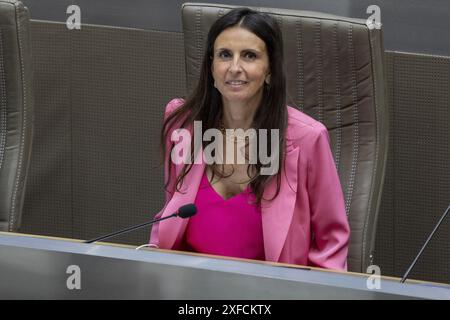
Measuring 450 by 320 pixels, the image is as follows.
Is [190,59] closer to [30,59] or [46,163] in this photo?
[30,59]

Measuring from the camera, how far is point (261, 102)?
2.42 m

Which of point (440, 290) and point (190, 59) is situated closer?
Result: point (440, 290)

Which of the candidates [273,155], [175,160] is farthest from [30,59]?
[273,155]

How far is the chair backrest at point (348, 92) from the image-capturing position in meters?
2.67

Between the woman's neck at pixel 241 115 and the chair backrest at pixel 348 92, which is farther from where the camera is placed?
the chair backrest at pixel 348 92

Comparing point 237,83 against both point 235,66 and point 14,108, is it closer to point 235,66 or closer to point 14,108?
point 235,66

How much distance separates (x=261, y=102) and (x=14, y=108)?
0.84 meters

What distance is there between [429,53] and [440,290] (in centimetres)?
182

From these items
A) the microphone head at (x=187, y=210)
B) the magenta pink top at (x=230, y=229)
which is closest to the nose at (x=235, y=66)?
the magenta pink top at (x=230, y=229)

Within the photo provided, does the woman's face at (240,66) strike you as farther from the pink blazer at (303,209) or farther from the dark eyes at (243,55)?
the pink blazer at (303,209)

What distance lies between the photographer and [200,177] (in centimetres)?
240

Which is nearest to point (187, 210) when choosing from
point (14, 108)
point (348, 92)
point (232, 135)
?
point (232, 135)

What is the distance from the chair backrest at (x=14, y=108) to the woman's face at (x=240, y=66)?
720 mm
